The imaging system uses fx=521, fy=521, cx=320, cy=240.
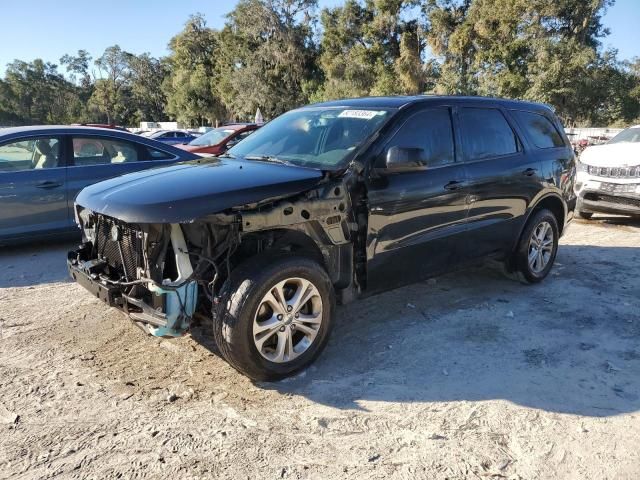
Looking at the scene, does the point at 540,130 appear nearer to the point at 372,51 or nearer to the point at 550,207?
the point at 550,207

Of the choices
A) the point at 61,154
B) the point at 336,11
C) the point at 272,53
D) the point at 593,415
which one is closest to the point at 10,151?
the point at 61,154

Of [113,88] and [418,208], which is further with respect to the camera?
[113,88]

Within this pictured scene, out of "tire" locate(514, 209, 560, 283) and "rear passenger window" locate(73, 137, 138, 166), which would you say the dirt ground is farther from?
"rear passenger window" locate(73, 137, 138, 166)

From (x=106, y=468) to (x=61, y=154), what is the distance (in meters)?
4.94

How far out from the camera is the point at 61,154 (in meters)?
6.45

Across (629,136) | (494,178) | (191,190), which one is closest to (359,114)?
(494,178)

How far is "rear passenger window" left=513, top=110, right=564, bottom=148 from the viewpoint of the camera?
529cm

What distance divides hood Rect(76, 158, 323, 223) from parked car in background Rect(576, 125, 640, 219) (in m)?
6.85

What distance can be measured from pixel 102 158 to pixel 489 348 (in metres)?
5.36

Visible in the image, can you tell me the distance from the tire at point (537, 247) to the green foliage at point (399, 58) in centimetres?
2648

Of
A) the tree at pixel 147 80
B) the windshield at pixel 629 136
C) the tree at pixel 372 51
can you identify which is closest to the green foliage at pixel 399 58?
the tree at pixel 372 51

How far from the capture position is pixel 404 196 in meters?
3.92

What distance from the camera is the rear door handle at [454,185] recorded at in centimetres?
425

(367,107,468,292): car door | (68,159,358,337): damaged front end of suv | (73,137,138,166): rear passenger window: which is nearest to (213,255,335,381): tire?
(68,159,358,337): damaged front end of suv
